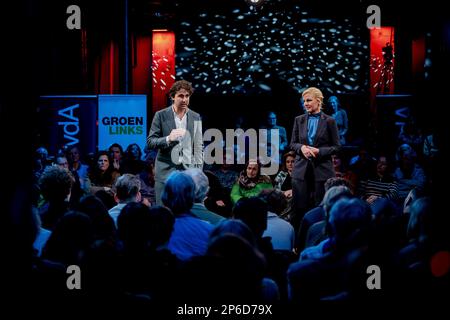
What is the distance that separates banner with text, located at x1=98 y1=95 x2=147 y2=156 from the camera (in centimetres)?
→ 834

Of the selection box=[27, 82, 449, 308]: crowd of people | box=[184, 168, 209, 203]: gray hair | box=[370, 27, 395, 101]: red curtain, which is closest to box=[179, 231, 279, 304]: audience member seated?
box=[27, 82, 449, 308]: crowd of people

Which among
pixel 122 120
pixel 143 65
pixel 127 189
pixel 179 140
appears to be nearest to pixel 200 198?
pixel 127 189

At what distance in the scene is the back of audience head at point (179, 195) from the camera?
12.1 ft

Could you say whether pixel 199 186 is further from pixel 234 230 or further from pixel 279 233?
pixel 234 230

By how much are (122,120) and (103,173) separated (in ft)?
5.07

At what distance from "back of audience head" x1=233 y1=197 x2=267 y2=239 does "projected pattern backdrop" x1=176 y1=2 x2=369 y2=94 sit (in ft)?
29.9

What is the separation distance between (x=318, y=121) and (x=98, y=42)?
707 cm

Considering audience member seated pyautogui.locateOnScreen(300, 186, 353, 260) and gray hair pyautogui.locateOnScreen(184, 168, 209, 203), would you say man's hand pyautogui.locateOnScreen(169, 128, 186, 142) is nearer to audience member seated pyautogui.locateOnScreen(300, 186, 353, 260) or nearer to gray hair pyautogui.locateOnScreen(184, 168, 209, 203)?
gray hair pyautogui.locateOnScreen(184, 168, 209, 203)

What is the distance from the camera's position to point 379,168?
6551mm

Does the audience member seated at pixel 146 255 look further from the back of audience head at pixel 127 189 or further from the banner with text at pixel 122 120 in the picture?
the banner with text at pixel 122 120

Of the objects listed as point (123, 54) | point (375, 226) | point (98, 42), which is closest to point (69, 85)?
point (123, 54)

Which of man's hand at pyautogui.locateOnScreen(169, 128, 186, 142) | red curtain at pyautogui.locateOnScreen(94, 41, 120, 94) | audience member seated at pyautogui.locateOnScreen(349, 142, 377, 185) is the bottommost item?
audience member seated at pyautogui.locateOnScreen(349, 142, 377, 185)

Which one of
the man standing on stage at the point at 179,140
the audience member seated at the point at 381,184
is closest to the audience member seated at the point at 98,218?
the man standing on stage at the point at 179,140

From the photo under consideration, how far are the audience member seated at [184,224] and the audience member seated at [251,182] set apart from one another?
9.98ft
